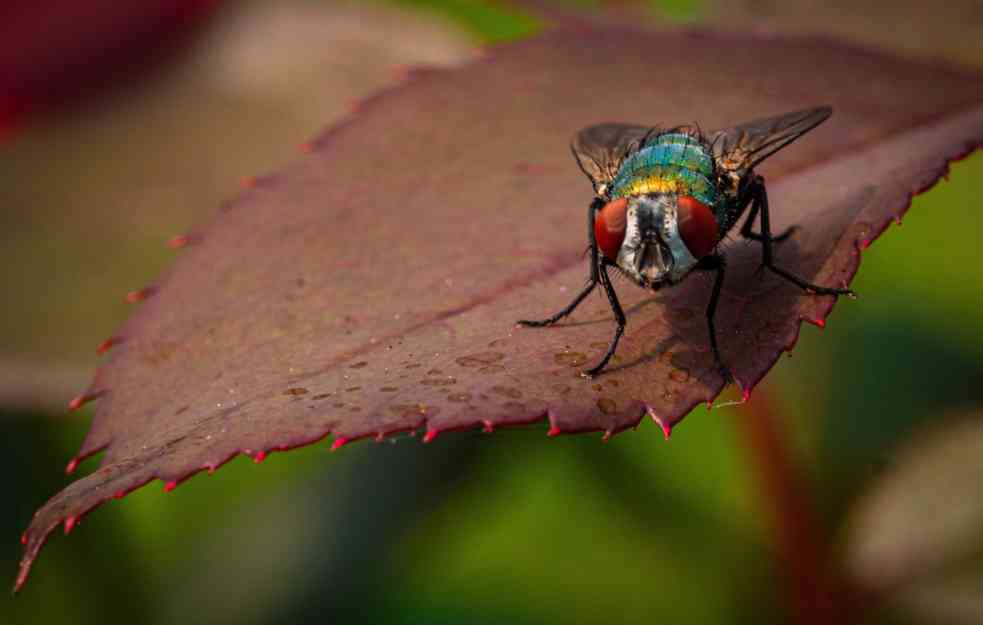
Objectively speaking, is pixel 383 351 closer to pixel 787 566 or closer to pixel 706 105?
pixel 706 105

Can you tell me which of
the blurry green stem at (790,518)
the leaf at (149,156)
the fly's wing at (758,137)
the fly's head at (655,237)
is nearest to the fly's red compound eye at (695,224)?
the fly's head at (655,237)

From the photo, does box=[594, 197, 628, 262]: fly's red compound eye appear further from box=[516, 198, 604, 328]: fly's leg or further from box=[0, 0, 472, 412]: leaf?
box=[0, 0, 472, 412]: leaf

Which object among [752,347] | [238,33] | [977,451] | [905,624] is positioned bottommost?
[905,624]

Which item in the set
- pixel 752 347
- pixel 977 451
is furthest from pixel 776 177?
pixel 977 451

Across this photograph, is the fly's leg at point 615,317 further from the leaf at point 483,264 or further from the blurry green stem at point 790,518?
the blurry green stem at point 790,518

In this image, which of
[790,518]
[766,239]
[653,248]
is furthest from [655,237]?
[790,518]

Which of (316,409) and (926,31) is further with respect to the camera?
(926,31)

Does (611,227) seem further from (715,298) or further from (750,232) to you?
(750,232)
